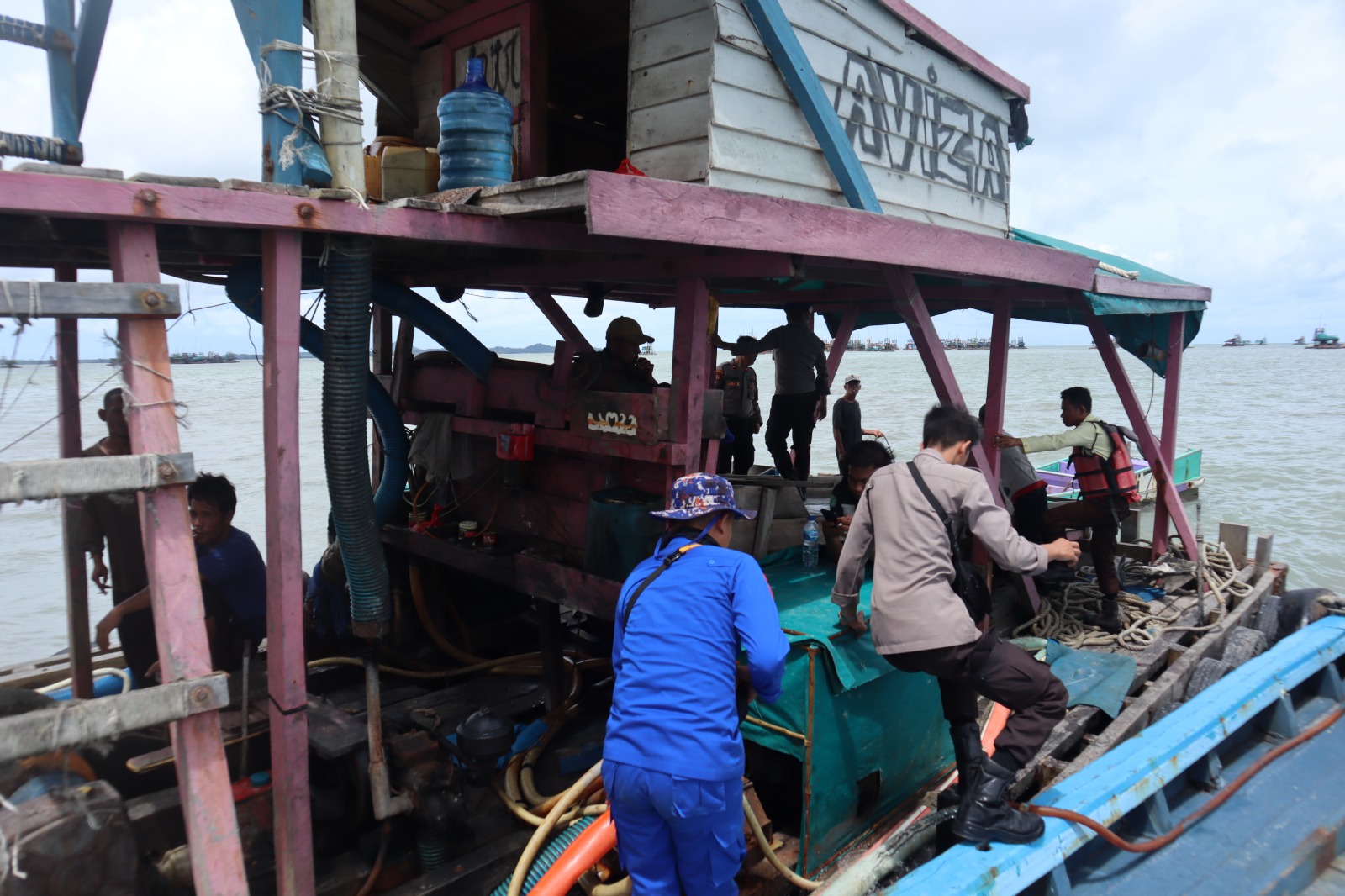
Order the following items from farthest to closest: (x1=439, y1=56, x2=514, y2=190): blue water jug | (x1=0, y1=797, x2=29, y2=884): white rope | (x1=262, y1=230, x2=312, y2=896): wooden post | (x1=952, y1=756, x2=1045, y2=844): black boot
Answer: (x1=439, y1=56, x2=514, y2=190): blue water jug, (x1=952, y1=756, x2=1045, y2=844): black boot, (x1=262, y1=230, x2=312, y2=896): wooden post, (x1=0, y1=797, x2=29, y2=884): white rope

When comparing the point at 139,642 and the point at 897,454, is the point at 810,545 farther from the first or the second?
the point at 897,454

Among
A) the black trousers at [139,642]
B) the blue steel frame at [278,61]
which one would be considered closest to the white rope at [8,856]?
the black trousers at [139,642]

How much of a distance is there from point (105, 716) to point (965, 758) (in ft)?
10.7

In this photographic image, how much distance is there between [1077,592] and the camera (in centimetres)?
678

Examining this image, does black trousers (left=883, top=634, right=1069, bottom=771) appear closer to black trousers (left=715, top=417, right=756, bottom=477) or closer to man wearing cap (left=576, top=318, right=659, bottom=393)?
man wearing cap (left=576, top=318, right=659, bottom=393)

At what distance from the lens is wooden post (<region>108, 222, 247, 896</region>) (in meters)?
2.55

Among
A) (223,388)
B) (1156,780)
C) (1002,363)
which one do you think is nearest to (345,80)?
(1156,780)

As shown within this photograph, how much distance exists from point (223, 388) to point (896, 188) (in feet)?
176

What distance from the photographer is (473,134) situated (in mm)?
3971

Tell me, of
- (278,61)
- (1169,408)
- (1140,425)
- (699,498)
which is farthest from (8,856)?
(1169,408)

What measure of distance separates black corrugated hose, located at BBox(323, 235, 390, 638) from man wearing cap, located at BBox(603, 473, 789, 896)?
1.46 meters

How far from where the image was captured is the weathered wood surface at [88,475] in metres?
2.26

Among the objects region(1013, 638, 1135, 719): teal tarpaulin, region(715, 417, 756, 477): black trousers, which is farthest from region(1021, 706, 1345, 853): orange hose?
region(715, 417, 756, 477): black trousers

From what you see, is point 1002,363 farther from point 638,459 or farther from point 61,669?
point 61,669
